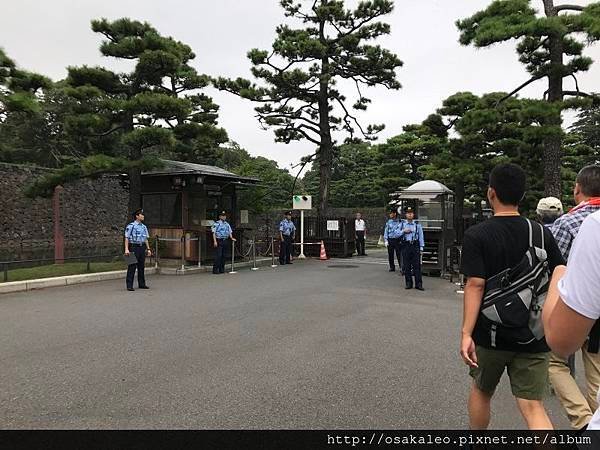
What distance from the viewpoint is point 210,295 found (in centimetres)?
875

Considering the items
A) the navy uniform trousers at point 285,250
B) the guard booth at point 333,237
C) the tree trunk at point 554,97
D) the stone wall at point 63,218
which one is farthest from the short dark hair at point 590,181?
the stone wall at point 63,218

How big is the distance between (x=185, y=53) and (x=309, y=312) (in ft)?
35.0

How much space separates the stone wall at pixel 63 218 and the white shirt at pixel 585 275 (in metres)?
20.0

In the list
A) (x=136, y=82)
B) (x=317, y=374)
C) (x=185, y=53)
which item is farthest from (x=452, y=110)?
(x=317, y=374)

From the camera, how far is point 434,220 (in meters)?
12.1

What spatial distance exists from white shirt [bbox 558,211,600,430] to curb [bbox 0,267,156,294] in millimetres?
10014

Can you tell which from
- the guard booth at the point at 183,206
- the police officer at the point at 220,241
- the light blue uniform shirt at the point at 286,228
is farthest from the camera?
the light blue uniform shirt at the point at 286,228

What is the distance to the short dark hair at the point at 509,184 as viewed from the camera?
2516 mm

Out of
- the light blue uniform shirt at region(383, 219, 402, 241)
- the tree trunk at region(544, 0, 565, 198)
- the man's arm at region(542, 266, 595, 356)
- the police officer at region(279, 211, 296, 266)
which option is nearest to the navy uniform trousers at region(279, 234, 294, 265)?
the police officer at region(279, 211, 296, 266)

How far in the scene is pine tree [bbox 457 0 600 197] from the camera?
10.1 m

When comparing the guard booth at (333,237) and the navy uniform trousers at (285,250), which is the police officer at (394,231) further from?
the guard booth at (333,237)

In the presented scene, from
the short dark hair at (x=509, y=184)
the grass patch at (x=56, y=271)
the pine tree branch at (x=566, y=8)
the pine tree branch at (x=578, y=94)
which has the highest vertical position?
the pine tree branch at (x=566, y=8)

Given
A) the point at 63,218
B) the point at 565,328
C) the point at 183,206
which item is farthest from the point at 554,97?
the point at 63,218

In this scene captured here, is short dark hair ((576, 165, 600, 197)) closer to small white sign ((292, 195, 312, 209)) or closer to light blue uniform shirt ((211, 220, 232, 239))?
light blue uniform shirt ((211, 220, 232, 239))
